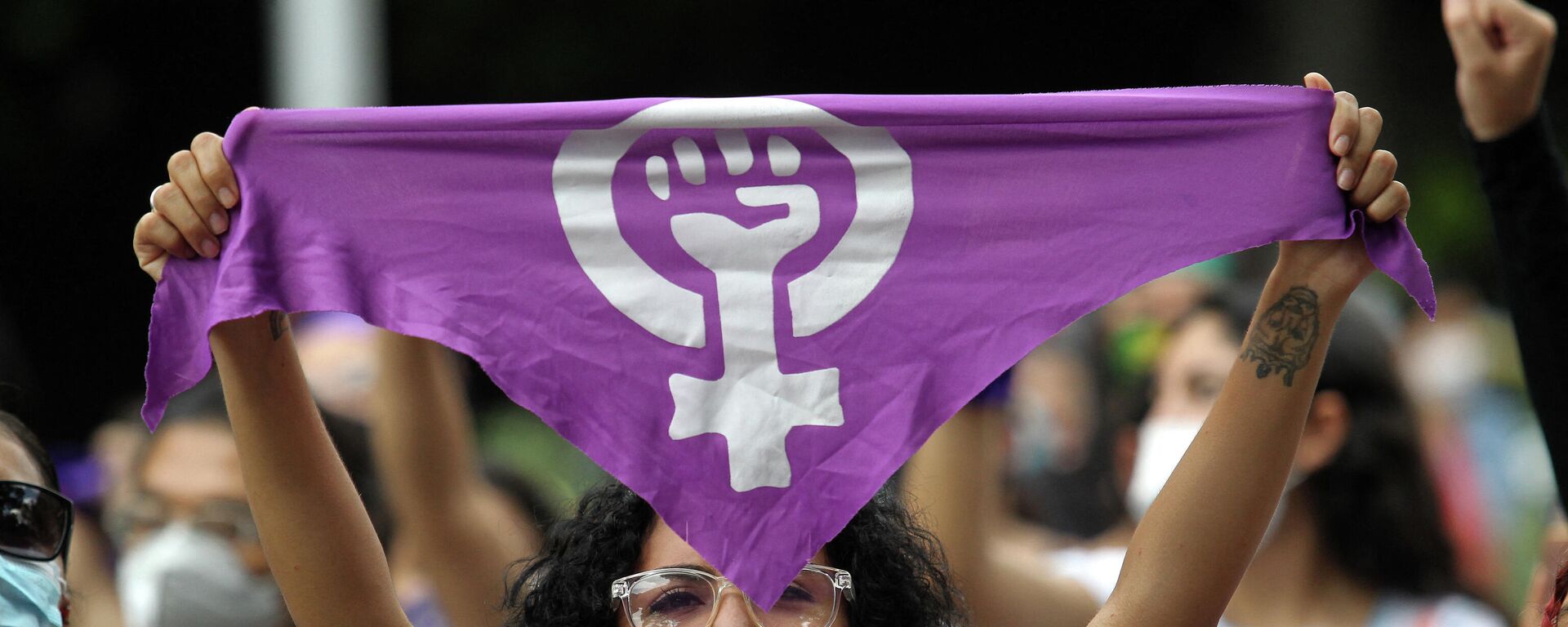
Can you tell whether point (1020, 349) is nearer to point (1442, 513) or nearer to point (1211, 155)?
point (1211, 155)

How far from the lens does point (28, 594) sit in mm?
2531

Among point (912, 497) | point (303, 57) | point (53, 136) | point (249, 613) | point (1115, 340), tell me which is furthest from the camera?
point (53, 136)

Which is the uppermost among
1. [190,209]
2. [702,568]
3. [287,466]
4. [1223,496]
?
[190,209]

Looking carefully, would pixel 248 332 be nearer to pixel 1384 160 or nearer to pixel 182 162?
pixel 182 162

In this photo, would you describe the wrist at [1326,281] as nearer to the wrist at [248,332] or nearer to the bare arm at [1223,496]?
the bare arm at [1223,496]

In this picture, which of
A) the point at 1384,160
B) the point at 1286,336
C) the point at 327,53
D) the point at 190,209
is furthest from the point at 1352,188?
the point at 327,53

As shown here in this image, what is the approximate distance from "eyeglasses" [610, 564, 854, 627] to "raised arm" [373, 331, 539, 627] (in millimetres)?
808

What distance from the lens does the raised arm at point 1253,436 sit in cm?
237

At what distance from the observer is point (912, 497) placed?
3080 millimetres

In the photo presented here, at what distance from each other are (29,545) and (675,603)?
909mm

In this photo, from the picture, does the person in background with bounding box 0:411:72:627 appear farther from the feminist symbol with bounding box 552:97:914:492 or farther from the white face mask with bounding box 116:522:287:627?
the white face mask with bounding box 116:522:287:627

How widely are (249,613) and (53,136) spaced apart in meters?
5.74

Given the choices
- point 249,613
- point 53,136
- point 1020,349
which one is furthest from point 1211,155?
point 53,136

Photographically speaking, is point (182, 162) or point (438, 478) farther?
point (438, 478)
